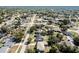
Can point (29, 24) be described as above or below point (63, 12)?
below

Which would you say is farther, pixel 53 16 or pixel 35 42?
pixel 53 16

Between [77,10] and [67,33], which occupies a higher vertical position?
[77,10]

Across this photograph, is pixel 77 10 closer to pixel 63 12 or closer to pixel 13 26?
pixel 63 12

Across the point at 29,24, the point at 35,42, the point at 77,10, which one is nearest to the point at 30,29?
the point at 29,24
